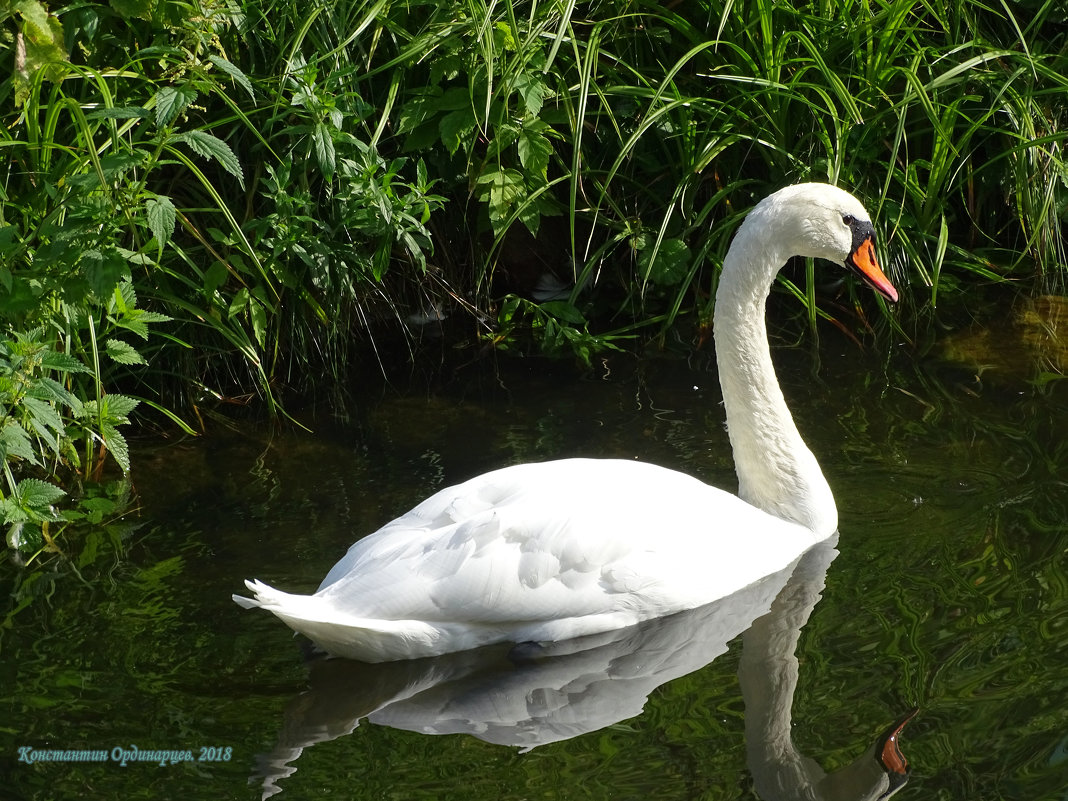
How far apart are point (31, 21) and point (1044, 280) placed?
466cm

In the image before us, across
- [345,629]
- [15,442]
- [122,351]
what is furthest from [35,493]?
[345,629]

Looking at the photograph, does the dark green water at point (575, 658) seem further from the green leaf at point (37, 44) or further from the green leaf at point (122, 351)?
the green leaf at point (37, 44)

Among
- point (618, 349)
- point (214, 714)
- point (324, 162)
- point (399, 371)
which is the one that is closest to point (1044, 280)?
point (618, 349)

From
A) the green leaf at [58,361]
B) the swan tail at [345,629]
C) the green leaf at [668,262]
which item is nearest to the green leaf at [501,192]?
the green leaf at [668,262]

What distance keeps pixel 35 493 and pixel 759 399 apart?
260 centimetres

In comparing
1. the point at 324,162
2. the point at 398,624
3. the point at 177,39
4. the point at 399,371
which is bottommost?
the point at 399,371

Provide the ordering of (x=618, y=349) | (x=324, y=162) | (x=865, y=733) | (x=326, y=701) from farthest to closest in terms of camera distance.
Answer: (x=618, y=349)
(x=324, y=162)
(x=326, y=701)
(x=865, y=733)

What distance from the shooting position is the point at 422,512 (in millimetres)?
4453

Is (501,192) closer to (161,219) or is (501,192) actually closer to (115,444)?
(161,219)

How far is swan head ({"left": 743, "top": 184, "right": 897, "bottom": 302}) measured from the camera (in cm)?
477

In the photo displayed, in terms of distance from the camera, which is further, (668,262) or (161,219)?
(668,262)

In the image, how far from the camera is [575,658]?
4.23 meters

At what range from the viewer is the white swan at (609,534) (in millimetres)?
4094

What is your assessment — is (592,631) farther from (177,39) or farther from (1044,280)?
(1044,280)
